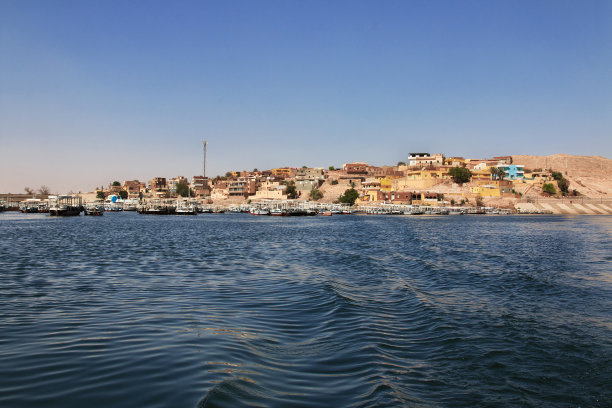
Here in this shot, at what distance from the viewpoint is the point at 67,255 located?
1077 inches

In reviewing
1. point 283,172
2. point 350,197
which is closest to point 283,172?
point 283,172

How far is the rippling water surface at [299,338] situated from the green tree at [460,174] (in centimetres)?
13556

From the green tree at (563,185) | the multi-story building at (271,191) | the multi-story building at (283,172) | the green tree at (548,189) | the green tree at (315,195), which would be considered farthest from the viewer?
the multi-story building at (283,172)

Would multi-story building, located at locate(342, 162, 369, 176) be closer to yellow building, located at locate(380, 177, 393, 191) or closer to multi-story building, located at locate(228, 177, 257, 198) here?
yellow building, located at locate(380, 177, 393, 191)

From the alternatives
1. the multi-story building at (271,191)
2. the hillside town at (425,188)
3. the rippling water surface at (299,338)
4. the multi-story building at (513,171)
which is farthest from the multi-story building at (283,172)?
the rippling water surface at (299,338)

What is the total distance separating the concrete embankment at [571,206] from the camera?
13750cm

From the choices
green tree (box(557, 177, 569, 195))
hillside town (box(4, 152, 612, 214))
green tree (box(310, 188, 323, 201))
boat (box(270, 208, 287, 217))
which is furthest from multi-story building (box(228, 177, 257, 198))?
green tree (box(557, 177, 569, 195))

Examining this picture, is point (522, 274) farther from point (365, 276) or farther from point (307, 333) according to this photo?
point (307, 333)

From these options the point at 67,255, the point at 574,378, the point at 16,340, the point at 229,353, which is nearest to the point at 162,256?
the point at 67,255

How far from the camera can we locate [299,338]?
10359mm

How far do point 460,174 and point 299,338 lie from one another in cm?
15052

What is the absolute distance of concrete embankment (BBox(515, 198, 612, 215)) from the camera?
138 metres

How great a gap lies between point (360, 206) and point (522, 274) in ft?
417

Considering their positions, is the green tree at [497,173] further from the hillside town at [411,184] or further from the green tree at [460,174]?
the green tree at [460,174]
